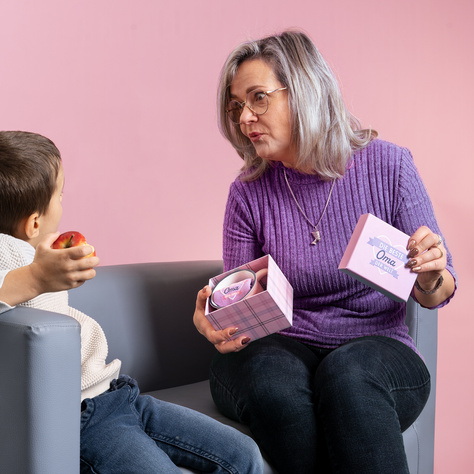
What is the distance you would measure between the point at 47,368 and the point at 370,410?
1.94 ft

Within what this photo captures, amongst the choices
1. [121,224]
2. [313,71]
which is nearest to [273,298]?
[313,71]

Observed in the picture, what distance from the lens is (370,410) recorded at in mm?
1337

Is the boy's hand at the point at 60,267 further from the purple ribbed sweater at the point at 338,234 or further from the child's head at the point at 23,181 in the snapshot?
the purple ribbed sweater at the point at 338,234

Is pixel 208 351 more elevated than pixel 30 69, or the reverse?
pixel 30 69

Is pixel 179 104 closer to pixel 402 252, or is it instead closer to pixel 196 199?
pixel 196 199

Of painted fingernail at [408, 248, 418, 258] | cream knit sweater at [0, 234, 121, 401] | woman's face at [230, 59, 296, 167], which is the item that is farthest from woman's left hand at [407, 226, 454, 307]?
cream knit sweater at [0, 234, 121, 401]

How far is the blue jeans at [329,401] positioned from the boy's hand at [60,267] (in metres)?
0.50

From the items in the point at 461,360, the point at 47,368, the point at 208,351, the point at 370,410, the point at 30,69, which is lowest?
the point at 461,360

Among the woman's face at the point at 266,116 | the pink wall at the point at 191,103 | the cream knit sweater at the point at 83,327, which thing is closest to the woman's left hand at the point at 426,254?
the woman's face at the point at 266,116

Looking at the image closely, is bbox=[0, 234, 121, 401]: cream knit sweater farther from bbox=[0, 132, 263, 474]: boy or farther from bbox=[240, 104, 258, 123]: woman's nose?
bbox=[240, 104, 258, 123]: woman's nose

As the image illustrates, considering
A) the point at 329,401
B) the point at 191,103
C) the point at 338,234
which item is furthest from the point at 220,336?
the point at 191,103

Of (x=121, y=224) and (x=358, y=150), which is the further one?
(x=121, y=224)

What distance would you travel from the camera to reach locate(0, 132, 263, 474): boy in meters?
1.26

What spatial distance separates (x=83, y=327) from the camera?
4.94 ft
